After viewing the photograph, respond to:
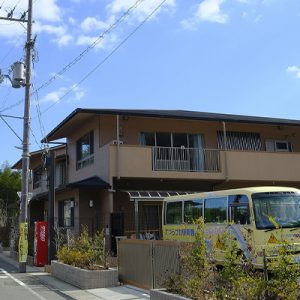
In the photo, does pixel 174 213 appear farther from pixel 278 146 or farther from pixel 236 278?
pixel 236 278

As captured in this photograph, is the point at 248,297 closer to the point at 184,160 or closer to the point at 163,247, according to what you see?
the point at 163,247

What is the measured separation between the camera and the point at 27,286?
46.8 ft

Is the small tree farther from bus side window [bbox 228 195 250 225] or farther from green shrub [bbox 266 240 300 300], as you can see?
bus side window [bbox 228 195 250 225]

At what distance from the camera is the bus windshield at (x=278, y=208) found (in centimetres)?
1363

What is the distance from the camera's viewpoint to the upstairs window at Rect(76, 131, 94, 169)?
25016mm

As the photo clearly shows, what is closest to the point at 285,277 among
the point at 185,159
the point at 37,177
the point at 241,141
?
the point at 185,159

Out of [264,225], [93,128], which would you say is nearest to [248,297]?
[264,225]

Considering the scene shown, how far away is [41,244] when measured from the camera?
20453 millimetres

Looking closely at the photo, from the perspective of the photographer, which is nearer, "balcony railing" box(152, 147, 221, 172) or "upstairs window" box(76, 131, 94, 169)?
"balcony railing" box(152, 147, 221, 172)

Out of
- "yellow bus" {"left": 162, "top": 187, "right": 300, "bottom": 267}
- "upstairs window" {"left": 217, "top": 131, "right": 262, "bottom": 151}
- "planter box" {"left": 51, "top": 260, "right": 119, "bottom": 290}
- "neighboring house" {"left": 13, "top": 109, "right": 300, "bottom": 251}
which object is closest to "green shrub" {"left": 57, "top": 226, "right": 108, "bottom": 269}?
"planter box" {"left": 51, "top": 260, "right": 119, "bottom": 290}

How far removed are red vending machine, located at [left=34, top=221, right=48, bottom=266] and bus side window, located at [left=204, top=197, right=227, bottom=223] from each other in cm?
747

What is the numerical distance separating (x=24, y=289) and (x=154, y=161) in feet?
33.6

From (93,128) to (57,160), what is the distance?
267 inches

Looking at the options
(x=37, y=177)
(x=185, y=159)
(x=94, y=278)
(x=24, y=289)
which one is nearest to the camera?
(x=94, y=278)
